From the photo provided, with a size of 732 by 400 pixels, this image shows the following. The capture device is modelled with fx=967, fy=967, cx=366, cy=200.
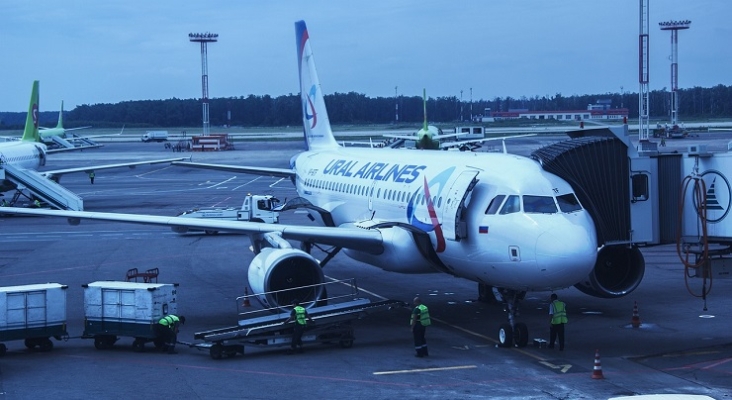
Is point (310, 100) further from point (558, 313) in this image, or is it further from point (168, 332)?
point (558, 313)

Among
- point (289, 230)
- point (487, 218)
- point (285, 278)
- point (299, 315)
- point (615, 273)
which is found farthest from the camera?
point (289, 230)

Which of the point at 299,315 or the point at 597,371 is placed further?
the point at 299,315

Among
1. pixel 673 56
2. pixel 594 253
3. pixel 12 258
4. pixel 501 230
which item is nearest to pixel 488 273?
pixel 501 230

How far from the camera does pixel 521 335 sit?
881 inches

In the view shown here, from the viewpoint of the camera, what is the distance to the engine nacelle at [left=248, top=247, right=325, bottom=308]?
24.1 m

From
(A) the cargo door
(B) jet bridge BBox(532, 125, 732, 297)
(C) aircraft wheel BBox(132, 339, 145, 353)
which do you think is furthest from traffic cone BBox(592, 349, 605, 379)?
(C) aircraft wheel BBox(132, 339, 145, 353)

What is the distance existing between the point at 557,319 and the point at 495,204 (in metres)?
2.96

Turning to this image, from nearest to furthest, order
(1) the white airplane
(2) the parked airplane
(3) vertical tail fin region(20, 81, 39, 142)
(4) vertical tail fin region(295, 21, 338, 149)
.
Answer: (1) the white airplane → (4) vertical tail fin region(295, 21, 338, 149) → (2) the parked airplane → (3) vertical tail fin region(20, 81, 39, 142)

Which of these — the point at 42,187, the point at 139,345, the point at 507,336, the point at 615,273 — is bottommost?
the point at 139,345

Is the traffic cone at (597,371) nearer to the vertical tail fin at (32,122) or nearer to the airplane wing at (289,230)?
the airplane wing at (289,230)

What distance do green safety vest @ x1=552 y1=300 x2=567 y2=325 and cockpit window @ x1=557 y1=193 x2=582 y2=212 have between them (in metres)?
2.10

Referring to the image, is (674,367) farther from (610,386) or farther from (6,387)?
(6,387)

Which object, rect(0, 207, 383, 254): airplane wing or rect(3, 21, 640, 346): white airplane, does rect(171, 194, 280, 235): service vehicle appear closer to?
rect(3, 21, 640, 346): white airplane

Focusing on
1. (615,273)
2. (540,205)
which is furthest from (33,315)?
(615,273)
